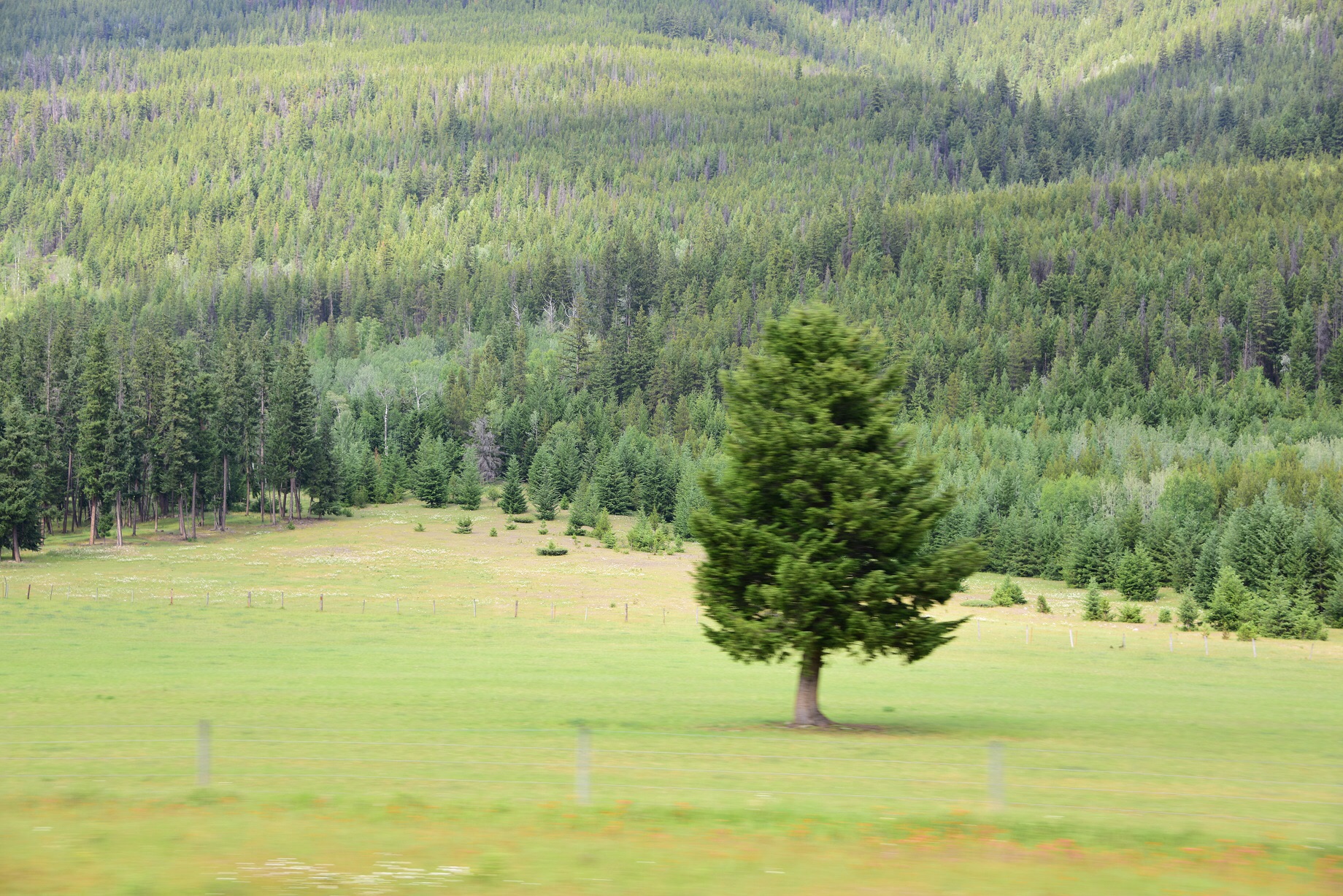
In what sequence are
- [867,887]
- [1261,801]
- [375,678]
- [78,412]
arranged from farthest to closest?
1. [78,412]
2. [375,678]
3. [1261,801]
4. [867,887]

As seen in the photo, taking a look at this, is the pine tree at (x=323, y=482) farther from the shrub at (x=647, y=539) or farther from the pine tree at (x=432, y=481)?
the shrub at (x=647, y=539)

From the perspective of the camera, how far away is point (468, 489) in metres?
146

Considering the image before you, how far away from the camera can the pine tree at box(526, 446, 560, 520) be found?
5541 inches

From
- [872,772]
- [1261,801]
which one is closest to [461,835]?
[872,772]

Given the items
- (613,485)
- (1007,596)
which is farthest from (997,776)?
(613,485)

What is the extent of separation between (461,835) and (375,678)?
29131 millimetres

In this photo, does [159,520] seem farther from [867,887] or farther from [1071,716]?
[867,887]

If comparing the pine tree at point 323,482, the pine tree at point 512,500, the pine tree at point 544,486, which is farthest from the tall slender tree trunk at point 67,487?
the pine tree at point 544,486

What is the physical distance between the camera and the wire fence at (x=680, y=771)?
20766mm

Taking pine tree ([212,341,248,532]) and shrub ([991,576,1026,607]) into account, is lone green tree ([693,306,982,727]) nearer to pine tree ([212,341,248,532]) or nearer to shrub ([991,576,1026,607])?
shrub ([991,576,1026,607])

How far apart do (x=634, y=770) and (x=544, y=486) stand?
11908 cm

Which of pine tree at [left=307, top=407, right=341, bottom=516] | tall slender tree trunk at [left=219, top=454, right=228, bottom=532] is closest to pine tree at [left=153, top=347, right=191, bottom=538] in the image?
tall slender tree trunk at [left=219, top=454, right=228, bottom=532]

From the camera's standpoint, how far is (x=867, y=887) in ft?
50.0

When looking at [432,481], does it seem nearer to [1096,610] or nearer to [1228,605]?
[1096,610]
